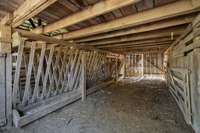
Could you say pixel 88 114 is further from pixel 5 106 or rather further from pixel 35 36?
pixel 35 36

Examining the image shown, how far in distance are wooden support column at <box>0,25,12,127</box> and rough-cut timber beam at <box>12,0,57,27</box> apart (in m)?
0.39

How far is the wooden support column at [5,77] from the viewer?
2.26m

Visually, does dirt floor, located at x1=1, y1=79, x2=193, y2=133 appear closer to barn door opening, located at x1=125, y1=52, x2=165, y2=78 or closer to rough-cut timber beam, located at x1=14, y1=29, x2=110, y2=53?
rough-cut timber beam, located at x1=14, y1=29, x2=110, y2=53

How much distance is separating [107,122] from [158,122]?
102cm

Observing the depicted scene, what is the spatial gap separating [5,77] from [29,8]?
1428 mm

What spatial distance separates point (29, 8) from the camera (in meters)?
1.64

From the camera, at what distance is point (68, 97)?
370cm

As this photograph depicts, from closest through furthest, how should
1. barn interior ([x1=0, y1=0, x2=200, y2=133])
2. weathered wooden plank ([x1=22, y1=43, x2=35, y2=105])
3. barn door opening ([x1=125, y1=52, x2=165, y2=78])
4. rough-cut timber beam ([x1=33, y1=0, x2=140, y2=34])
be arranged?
1. rough-cut timber beam ([x1=33, y1=0, x2=140, y2=34])
2. barn interior ([x1=0, y1=0, x2=200, y2=133])
3. weathered wooden plank ([x1=22, y1=43, x2=35, y2=105])
4. barn door opening ([x1=125, y1=52, x2=165, y2=78])

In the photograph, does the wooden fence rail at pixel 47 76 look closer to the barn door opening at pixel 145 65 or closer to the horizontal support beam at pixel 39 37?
the horizontal support beam at pixel 39 37

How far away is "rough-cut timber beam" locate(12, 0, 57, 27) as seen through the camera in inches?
59.4

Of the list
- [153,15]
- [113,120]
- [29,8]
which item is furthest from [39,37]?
[113,120]

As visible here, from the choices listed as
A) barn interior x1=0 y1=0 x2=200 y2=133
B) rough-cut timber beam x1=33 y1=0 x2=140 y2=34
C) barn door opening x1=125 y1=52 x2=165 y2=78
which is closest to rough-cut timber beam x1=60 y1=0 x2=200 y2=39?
barn interior x1=0 y1=0 x2=200 y2=133

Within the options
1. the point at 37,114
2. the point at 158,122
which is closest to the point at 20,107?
the point at 37,114

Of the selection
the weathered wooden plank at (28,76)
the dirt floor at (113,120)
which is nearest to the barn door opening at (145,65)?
the dirt floor at (113,120)
